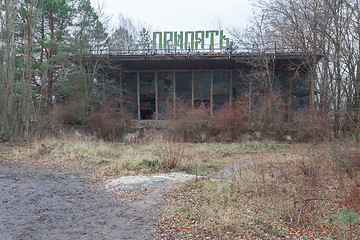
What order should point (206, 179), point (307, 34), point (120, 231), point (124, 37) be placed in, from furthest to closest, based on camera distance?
point (124, 37) → point (307, 34) → point (206, 179) → point (120, 231)

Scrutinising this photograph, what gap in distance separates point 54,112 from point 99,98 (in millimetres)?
3398

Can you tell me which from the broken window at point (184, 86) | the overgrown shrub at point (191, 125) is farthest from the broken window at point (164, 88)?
the overgrown shrub at point (191, 125)

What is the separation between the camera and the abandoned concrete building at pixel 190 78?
20.1 m

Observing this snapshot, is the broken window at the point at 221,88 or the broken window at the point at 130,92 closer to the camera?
the broken window at the point at 221,88

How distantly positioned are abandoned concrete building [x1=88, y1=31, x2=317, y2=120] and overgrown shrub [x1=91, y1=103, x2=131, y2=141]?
112 inches

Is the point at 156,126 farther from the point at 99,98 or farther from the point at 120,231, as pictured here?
the point at 120,231

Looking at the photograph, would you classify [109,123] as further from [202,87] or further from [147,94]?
[202,87]

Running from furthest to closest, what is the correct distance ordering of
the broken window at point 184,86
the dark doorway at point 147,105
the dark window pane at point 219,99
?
1. the dark doorway at point 147,105
2. the broken window at point 184,86
3. the dark window pane at point 219,99

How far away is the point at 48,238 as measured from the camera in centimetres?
441

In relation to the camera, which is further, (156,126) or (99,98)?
(99,98)

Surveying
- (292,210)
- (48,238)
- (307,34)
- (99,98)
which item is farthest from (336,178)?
(99,98)

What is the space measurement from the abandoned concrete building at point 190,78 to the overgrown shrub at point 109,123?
2847 mm

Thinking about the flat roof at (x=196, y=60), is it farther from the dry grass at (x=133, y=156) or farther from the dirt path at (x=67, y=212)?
the dirt path at (x=67, y=212)

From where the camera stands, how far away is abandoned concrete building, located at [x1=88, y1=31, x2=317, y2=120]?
66.0 feet
